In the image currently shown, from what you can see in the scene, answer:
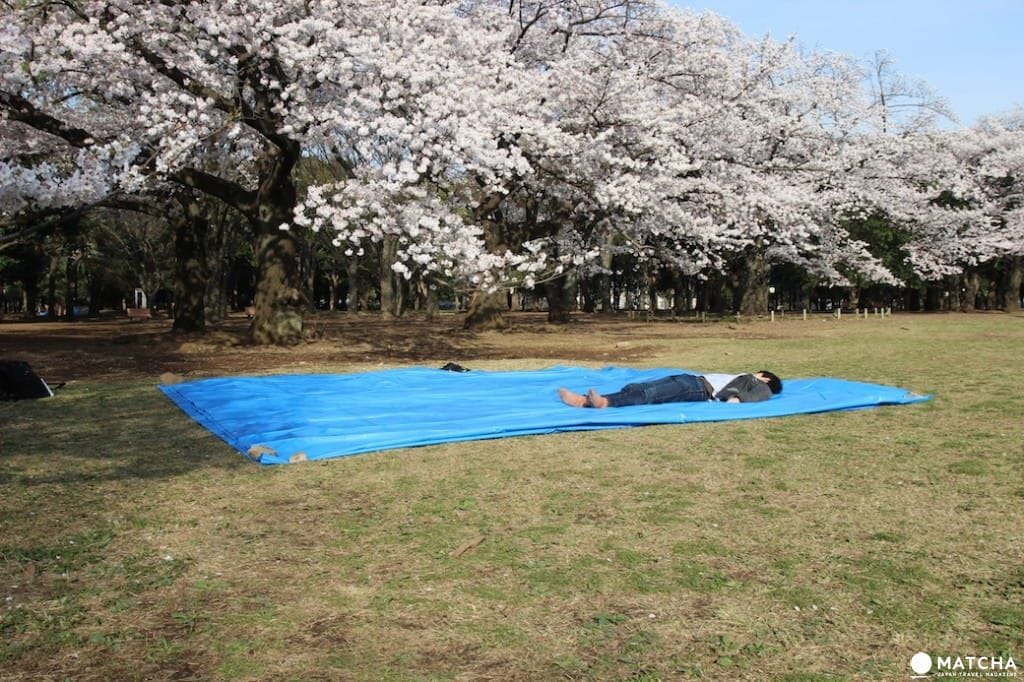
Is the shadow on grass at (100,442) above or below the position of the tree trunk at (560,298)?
below

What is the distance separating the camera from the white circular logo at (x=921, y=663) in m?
2.80

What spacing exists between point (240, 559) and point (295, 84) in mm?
10785

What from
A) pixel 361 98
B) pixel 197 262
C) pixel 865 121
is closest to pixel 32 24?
pixel 361 98

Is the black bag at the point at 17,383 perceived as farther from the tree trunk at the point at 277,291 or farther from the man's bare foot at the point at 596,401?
the tree trunk at the point at 277,291

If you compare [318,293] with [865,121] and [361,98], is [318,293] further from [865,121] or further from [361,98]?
[361,98]

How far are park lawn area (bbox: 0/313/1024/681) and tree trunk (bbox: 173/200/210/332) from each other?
1445 cm

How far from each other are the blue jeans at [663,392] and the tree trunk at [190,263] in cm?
1591

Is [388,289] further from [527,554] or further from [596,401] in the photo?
[527,554]

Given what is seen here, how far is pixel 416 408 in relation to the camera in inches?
336

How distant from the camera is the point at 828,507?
15.6 feet

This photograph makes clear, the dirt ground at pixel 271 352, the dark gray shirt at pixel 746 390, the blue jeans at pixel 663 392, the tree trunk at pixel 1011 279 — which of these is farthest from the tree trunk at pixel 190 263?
the tree trunk at pixel 1011 279

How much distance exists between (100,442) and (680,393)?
5.62m

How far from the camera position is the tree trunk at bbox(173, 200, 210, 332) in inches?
826

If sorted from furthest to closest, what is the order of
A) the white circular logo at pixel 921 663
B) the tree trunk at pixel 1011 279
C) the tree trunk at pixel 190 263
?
the tree trunk at pixel 1011 279
the tree trunk at pixel 190 263
the white circular logo at pixel 921 663
